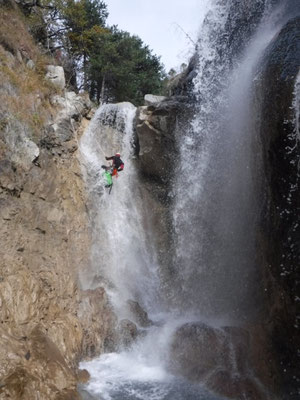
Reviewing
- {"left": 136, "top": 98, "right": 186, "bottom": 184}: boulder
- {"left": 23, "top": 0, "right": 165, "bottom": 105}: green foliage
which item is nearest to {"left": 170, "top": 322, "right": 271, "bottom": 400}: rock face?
{"left": 136, "top": 98, "right": 186, "bottom": 184}: boulder

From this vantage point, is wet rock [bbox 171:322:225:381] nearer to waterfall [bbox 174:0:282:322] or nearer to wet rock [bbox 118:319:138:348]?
wet rock [bbox 118:319:138:348]

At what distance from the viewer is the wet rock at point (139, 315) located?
10.7 metres

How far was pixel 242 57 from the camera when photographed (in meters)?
12.6

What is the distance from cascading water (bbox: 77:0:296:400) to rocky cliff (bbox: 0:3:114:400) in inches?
34.0

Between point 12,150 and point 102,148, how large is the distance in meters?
5.36

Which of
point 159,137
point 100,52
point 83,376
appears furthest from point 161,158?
point 100,52

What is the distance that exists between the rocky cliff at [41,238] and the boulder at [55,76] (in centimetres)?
5

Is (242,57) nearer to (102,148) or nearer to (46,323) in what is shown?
(102,148)

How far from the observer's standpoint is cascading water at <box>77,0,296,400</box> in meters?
10.8

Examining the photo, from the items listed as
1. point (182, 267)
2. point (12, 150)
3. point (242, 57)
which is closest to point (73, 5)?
point (242, 57)

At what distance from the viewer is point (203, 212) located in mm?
13078

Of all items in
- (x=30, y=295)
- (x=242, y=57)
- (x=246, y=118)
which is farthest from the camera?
(x=242, y=57)

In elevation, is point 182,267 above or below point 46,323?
above

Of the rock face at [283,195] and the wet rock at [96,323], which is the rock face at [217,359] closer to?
the rock face at [283,195]
